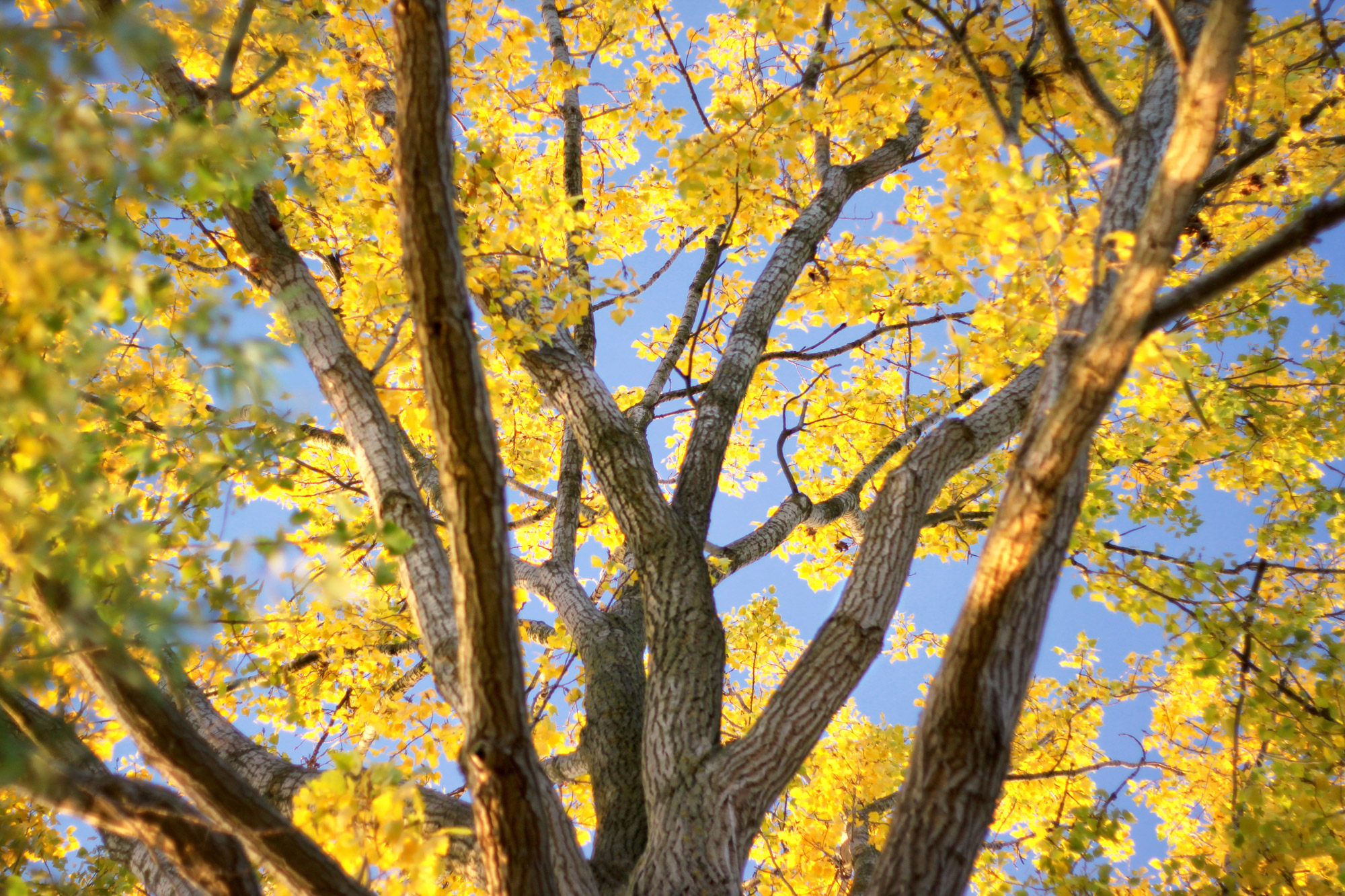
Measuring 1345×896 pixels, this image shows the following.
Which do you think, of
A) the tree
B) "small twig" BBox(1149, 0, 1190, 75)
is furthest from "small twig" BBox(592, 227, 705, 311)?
"small twig" BBox(1149, 0, 1190, 75)

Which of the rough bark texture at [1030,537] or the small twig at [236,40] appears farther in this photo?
the small twig at [236,40]

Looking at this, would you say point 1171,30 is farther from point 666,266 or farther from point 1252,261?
point 666,266

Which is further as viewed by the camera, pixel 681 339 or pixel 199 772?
pixel 681 339

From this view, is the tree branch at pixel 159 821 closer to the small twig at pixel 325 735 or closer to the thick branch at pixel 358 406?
the thick branch at pixel 358 406

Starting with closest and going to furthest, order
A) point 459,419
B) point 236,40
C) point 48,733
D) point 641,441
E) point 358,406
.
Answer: point 459,419 → point 48,733 → point 236,40 → point 358,406 → point 641,441

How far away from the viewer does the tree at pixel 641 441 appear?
1527 mm

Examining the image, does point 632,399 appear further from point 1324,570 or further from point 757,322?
point 1324,570

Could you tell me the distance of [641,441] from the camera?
10.8 feet

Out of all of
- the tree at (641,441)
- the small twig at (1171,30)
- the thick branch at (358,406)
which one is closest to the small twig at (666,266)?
the tree at (641,441)

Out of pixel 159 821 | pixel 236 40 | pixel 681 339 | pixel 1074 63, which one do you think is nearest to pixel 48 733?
pixel 159 821

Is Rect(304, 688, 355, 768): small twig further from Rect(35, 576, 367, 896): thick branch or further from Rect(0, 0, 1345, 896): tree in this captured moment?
Rect(35, 576, 367, 896): thick branch

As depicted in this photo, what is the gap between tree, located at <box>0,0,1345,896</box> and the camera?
5.01 ft

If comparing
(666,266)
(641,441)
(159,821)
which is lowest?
(159,821)

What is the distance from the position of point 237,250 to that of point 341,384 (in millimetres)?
2470
